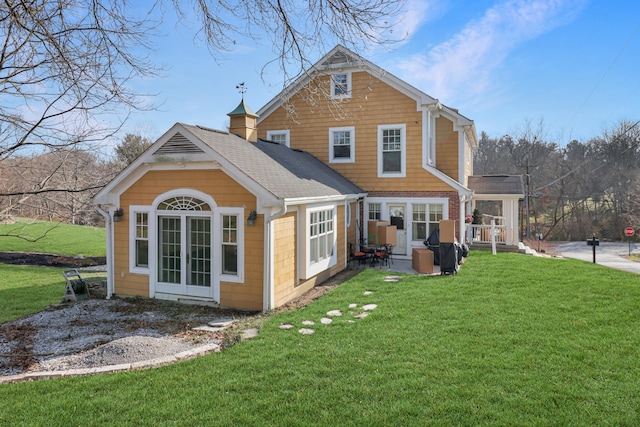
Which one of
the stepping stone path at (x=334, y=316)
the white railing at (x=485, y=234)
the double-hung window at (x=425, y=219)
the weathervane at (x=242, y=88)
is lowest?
the stepping stone path at (x=334, y=316)

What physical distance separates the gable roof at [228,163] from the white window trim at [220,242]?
0.70 m

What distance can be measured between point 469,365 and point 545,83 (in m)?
22.3

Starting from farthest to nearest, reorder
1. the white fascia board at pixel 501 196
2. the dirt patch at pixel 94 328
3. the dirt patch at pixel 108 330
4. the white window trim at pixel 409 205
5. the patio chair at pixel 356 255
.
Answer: the white fascia board at pixel 501 196
the white window trim at pixel 409 205
the patio chair at pixel 356 255
the dirt patch at pixel 94 328
the dirt patch at pixel 108 330

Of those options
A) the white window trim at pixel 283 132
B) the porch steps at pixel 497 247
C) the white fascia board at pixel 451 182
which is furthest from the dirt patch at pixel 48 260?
the porch steps at pixel 497 247

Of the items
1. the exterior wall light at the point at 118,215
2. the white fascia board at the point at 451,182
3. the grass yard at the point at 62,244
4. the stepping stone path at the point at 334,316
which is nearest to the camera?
the stepping stone path at the point at 334,316

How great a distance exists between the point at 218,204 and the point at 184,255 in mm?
1517

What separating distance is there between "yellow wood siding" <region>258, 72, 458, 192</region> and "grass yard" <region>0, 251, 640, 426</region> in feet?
25.7

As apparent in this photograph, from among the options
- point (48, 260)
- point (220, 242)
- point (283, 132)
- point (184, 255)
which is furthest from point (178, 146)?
point (48, 260)

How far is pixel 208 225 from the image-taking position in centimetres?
944

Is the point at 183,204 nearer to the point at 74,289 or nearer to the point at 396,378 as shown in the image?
the point at 74,289

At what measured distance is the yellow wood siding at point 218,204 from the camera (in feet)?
29.3

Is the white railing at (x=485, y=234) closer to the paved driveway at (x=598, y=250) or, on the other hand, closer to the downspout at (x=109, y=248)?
the paved driveway at (x=598, y=250)

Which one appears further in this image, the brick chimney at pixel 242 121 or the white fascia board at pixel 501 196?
the white fascia board at pixel 501 196

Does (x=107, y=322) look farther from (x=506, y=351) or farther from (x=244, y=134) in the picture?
(x=506, y=351)
